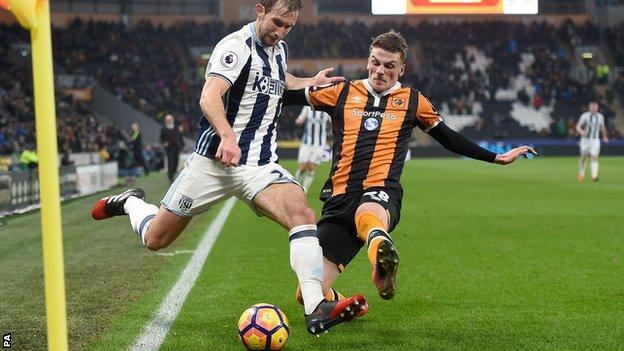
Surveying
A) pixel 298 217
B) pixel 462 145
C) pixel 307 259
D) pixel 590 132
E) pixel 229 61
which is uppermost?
pixel 229 61

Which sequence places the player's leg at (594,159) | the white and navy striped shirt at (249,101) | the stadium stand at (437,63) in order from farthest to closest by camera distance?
1. the stadium stand at (437,63)
2. the player's leg at (594,159)
3. the white and navy striped shirt at (249,101)

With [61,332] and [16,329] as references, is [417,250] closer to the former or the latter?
[16,329]

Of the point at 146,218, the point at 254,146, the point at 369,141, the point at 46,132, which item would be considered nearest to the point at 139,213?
the point at 146,218

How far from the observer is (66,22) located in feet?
151

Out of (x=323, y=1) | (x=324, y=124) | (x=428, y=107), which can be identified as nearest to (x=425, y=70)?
(x=323, y=1)

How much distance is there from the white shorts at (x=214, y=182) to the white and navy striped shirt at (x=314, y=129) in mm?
13755

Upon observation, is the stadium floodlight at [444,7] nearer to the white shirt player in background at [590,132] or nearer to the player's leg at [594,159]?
the white shirt player in background at [590,132]

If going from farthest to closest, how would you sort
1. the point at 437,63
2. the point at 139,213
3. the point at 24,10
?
the point at 437,63 → the point at 139,213 → the point at 24,10

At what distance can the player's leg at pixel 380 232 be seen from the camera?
14.9 feet

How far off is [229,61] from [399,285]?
259cm

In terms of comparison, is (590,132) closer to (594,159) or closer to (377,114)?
(594,159)

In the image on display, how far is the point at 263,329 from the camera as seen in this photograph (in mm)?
4633

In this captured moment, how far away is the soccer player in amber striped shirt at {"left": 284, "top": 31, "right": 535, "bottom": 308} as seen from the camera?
550 centimetres

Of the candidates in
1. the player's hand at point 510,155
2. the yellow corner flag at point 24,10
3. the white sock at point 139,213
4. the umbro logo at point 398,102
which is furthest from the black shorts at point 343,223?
the yellow corner flag at point 24,10
